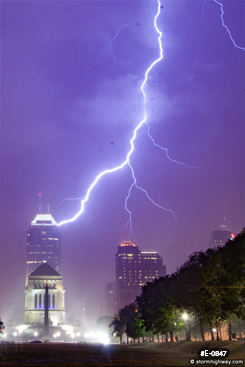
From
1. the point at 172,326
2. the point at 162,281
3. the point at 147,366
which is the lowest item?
the point at 147,366

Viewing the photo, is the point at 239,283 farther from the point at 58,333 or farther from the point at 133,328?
the point at 58,333

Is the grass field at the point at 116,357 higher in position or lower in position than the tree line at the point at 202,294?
lower

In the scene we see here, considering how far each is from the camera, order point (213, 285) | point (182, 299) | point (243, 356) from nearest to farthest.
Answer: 1. point (243, 356)
2. point (213, 285)
3. point (182, 299)

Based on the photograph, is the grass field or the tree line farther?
the tree line

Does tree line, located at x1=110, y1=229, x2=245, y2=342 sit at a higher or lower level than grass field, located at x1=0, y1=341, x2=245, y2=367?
higher

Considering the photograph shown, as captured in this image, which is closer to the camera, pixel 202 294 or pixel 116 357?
pixel 116 357

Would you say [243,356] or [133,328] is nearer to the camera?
[243,356]

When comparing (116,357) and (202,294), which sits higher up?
(202,294)

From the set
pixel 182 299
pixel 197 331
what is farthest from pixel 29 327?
pixel 182 299
